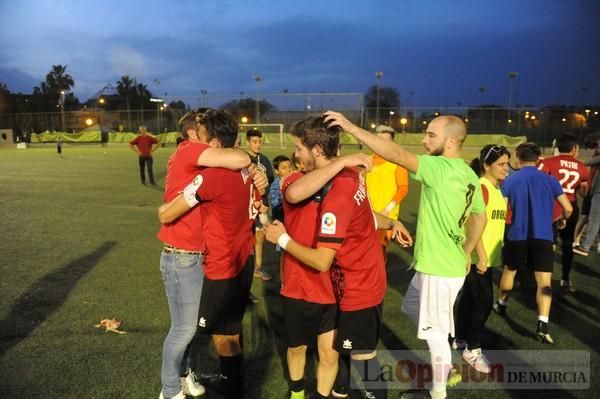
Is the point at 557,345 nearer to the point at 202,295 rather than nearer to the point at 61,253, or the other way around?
the point at 202,295

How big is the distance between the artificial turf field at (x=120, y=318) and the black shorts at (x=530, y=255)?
0.82m

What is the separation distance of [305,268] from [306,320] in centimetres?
37

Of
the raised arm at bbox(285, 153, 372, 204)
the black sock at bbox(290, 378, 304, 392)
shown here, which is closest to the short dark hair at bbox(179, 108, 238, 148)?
the raised arm at bbox(285, 153, 372, 204)

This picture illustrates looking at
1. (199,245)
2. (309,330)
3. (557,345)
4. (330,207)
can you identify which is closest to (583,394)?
(557,345)

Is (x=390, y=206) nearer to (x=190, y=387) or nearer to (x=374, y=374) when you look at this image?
(x=374, y=374)

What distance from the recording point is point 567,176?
6.60m

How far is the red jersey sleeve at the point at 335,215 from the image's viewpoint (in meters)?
2.54

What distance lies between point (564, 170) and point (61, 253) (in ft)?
28.9

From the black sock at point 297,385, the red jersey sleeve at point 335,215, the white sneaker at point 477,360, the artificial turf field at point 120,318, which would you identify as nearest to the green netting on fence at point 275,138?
the artificial turf field at point 120,318

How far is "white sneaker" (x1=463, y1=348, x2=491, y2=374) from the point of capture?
4184 millimetres

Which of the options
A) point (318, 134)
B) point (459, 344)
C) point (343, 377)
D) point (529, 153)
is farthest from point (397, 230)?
point (529, 153)

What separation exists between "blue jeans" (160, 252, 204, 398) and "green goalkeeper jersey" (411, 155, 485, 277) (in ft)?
5.65

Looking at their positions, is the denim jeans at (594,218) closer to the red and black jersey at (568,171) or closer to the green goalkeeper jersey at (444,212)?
the red and black jersey at (568,171)

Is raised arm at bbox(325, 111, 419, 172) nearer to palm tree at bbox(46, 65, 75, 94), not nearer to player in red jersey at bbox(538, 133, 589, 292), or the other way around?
player in red jersey at bbox(538, 133, 589, 292)
